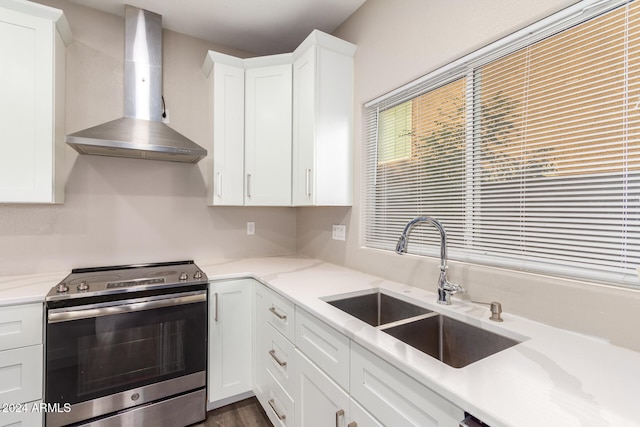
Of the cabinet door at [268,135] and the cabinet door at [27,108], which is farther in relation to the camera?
the cabinet door at [268,135]

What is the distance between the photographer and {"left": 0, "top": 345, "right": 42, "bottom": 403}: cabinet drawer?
4.51 feet

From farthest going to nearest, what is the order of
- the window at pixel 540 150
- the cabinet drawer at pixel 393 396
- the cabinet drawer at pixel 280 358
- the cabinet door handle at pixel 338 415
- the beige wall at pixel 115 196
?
the beige wall at pixel 115 196, the cabinet drawer at pixel 280 358, the cabinet door handle at pixel 338 415, the window at pixel 540 150, the cabinet drawer at pixel 393 396

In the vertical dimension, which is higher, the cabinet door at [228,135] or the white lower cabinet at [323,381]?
the cabinet door at [228,135]

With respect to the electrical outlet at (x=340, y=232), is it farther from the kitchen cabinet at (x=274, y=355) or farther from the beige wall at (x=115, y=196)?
the beige wall at (x=115, y=196)

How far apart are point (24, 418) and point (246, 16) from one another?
2.69 meters

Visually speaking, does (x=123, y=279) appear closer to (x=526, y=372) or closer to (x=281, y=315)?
(x=281, y=315)

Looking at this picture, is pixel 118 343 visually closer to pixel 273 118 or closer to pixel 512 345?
pixel 273 118

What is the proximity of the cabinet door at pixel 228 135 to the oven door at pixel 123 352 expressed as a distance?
2.58ft

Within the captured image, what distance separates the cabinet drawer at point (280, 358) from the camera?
4.91 ft

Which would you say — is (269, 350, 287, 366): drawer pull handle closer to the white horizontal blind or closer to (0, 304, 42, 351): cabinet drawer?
the white horizontal blind

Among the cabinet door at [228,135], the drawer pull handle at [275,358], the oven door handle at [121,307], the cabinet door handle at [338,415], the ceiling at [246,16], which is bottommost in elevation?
the drawer pull handle at [275,358]

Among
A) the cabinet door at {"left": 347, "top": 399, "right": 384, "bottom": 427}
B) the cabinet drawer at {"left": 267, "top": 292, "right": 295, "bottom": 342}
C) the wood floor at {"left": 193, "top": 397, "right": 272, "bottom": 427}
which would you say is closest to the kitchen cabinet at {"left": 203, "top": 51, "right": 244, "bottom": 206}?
the cabinet drawer at {"left": 267, "top": 292, "right": 295, "bottom": 342}

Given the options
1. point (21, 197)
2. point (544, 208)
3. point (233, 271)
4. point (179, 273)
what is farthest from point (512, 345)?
point (21, 197)

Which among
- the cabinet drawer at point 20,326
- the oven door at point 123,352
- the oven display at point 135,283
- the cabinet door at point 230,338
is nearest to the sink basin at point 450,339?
the cabinet door at point 230,338
